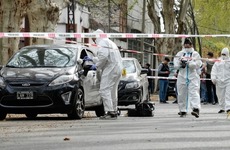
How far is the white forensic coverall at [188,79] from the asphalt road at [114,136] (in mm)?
2595

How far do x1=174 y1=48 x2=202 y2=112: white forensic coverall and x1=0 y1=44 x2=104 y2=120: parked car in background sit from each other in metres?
2.14

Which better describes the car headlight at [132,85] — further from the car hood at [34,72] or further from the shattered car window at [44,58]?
the car hood at [34,72]

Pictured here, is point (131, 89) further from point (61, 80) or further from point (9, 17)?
point (61, 80)

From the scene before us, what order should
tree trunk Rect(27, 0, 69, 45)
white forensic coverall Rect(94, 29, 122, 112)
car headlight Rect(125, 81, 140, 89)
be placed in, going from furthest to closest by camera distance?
tree trunk Rect(27, 0, 69, 45) → car headlight Rect(125, 81, 140, 89) → white forensic coverall Rect(94, 29, 122, 112)

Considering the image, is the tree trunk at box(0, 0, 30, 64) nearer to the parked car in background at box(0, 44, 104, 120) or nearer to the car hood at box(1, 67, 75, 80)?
the parked car in background at box(0, 44, 104, 120)

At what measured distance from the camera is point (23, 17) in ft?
73.4

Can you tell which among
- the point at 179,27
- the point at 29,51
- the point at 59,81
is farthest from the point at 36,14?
the point at 179,27

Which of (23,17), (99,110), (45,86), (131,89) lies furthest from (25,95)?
(23,17)

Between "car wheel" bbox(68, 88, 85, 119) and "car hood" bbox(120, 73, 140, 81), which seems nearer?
"car wheel" bbox(68, 88, 85, 119)

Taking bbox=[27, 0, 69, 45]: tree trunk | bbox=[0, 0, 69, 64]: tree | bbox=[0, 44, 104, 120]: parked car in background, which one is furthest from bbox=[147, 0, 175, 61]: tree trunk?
bbox=[0, 44, 104, 120]: parked car in background

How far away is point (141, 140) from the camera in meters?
10.2

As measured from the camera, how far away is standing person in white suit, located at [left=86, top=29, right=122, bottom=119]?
15227 millimetres

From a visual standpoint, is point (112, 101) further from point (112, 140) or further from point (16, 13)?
point (16, 13)

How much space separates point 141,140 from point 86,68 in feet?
18.7
